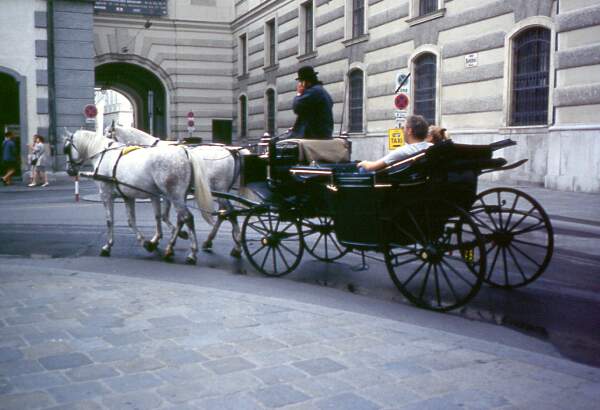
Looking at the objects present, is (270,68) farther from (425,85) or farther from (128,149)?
(128,149)

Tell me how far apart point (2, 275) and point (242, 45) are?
29545 mm

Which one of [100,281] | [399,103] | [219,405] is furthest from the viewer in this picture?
[399,103]

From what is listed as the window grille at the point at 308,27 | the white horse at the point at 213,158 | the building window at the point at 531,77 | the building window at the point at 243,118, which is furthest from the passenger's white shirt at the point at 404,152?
the building window at the point at 243,118

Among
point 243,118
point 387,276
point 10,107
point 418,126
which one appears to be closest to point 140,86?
point 243,118

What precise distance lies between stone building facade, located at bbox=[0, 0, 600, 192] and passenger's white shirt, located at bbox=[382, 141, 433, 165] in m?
4.67

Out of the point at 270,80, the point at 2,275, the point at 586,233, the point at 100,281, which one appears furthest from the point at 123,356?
the point at 270,80

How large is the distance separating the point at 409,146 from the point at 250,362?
9.20 ft

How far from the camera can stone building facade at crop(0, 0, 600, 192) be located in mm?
14539

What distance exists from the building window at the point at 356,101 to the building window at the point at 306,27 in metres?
4.60

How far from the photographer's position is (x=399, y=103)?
15.6m

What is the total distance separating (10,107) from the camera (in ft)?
78.9

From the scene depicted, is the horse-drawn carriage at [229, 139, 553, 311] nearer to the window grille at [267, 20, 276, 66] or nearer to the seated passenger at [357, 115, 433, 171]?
the seated passenger at [357, 115, 433, 171]

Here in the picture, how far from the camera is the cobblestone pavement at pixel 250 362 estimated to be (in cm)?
356

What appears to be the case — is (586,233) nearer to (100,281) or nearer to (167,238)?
(167,238)
